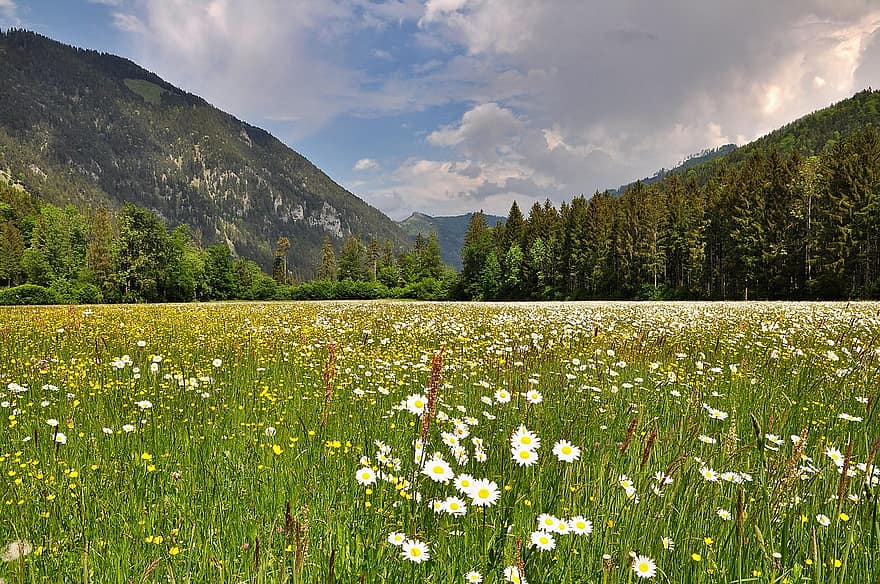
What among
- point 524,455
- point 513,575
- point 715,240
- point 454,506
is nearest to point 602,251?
point 715,240

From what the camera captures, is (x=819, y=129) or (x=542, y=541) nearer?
(x=542, y=541)

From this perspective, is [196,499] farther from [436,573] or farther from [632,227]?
[632,227]

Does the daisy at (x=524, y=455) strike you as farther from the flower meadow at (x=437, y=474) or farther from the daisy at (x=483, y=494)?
the daisy at (x=483, y=494)

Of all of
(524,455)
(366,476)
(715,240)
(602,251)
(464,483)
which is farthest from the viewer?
(602,251)

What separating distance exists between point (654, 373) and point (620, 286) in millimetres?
62826

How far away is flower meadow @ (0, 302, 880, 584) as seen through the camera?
217cm

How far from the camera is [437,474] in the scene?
8.02 feet

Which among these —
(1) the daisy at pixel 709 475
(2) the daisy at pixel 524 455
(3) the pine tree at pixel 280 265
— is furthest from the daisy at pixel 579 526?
(3) the pine tree at pixel 280 265

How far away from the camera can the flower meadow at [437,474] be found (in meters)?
2.17

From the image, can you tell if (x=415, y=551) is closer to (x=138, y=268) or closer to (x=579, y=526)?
(x=579, y=526)

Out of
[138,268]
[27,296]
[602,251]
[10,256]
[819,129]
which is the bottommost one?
[27,296]

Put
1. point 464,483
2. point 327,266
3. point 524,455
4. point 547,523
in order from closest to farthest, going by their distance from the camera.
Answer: point 547,523 < point 464,483 < point 524,455 < point 327,266

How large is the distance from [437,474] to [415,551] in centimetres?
46

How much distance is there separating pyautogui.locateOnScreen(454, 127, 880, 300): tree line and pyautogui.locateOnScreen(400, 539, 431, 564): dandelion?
2164 inches
